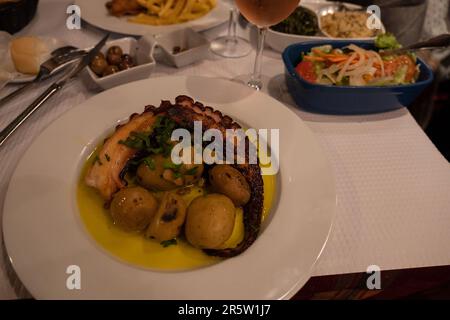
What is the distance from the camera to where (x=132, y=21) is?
1716 millimetres

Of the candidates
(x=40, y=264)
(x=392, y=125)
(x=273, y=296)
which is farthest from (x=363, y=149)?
(x=40, y=264)

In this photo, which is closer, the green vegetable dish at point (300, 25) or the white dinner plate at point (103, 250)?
the white dinner plate at point (103, 250)

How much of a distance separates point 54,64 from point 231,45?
2.51 feet

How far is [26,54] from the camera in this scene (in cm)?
136

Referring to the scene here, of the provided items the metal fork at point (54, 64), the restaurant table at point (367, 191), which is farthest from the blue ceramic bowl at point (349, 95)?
the metal fork at point (54, 64)

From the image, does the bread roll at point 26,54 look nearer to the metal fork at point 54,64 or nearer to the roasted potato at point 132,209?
the metal fork at point 54,64

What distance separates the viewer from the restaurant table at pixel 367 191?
37.9 inches

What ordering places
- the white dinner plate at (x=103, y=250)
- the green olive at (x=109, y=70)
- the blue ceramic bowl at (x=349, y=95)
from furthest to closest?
the green olive at (x=109, y=70)
the blue ceramic bowl at (x=349, y=95)
the white dinner plate at (x=103, y=250)

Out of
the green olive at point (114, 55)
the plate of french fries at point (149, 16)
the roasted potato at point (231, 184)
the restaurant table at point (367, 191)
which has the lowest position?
the restaurant table at point (367, 191)

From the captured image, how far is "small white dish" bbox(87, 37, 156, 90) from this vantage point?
136 centimetres

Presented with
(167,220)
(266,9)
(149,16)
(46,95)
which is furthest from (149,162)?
(149,16)

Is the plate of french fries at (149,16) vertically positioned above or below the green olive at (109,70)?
above

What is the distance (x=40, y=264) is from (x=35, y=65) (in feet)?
2.83

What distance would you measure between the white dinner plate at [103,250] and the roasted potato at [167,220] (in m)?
0.11
